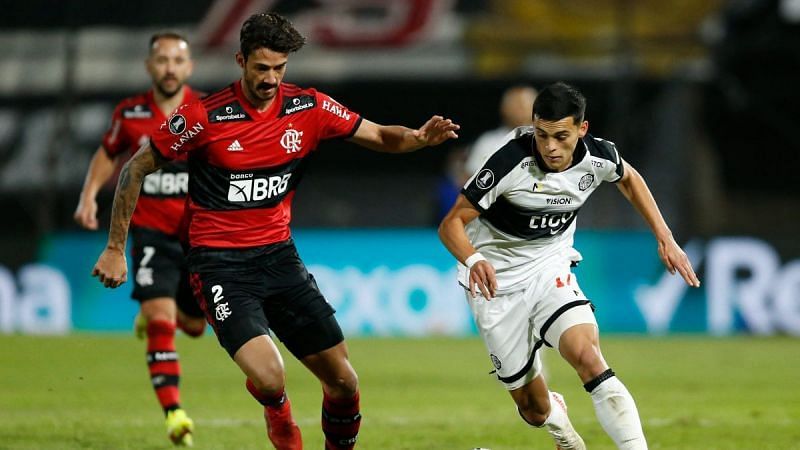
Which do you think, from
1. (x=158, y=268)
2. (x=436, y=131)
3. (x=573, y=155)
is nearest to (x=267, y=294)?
(x=436, y=131)

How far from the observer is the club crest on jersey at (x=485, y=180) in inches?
264

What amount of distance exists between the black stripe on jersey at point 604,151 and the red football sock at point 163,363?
9.98 ft

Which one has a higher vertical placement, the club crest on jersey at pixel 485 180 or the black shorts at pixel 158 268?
the club crest on jersey at pixel 485 180

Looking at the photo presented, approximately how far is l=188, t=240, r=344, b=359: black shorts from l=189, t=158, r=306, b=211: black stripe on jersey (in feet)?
0.75

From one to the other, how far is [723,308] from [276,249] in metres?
10.4

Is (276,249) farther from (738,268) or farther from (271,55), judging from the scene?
(738,268)

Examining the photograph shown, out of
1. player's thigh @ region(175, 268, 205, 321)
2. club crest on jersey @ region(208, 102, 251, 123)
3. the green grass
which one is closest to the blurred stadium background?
the green grass

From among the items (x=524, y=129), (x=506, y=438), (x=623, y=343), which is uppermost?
(x=524, y=129)

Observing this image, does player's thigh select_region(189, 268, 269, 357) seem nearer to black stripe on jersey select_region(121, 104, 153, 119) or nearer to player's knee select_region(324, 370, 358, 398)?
player's knee select_region(324, 370, 358, 398)

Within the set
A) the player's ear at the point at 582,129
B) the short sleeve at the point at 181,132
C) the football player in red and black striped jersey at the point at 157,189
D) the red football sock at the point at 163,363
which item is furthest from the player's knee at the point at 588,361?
the football player in red and black striped jersey at the point at 157,189

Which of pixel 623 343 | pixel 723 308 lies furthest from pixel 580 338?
pixel 723 308

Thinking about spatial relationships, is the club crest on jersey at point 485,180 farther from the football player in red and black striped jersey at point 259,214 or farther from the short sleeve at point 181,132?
the short sleeve at point 181,132

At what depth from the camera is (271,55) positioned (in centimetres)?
644

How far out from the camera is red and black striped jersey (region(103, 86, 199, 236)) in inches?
357
